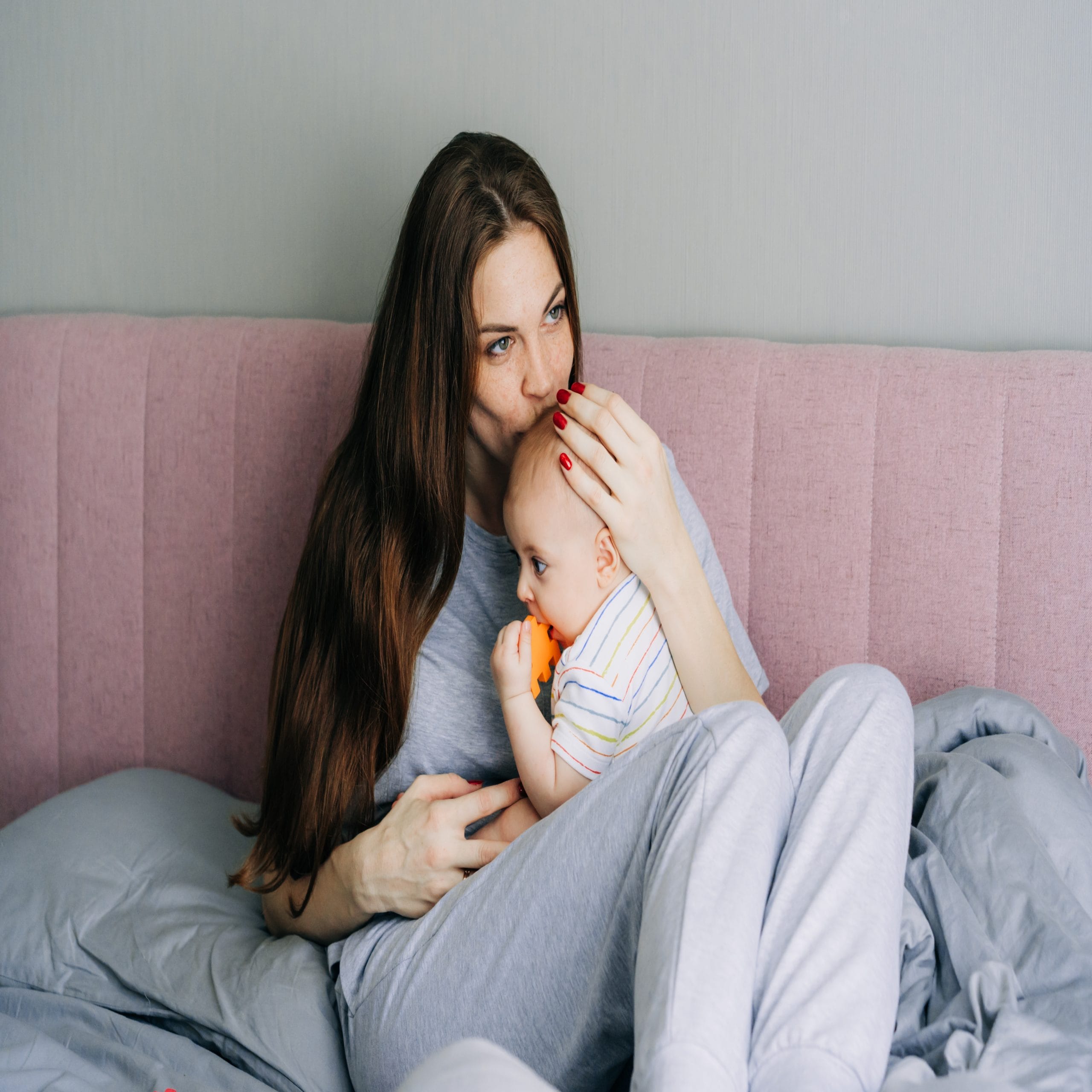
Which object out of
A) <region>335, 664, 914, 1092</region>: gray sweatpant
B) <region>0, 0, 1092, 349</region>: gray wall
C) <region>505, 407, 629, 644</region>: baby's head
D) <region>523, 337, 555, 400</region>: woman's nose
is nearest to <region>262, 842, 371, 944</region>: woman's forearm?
<region>335, 664, 914, 1092</region>: gray sweatpant

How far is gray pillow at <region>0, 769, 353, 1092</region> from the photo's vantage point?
1146mm

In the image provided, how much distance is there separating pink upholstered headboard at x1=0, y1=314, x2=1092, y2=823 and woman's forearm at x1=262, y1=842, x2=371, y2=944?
46 centimetres

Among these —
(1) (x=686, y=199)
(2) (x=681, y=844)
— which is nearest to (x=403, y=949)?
(2) (x=681, y=844)

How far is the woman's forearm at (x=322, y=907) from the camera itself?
1192mm

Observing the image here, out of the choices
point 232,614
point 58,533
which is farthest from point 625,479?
point 58,533

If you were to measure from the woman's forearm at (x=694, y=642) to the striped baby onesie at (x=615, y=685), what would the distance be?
0.05ft

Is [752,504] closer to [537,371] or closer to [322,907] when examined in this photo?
[537,371]

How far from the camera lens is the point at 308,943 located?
1256 mm

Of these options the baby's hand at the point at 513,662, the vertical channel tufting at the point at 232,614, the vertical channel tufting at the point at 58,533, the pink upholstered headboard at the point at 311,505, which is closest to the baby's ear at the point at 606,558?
the baby's hand at the point at 513,662

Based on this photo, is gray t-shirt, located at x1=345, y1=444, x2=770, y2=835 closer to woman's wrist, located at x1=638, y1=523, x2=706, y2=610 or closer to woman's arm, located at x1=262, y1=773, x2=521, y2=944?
woman's arm, located at x1=262, y1=773, x2=521, y2=944

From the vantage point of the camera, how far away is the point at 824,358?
1450 millimetres

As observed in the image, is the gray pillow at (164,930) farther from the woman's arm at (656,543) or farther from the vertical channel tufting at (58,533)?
the woman's arm at (656,543)

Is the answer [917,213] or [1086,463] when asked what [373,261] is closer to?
[917,213]

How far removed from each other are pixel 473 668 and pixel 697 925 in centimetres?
64
